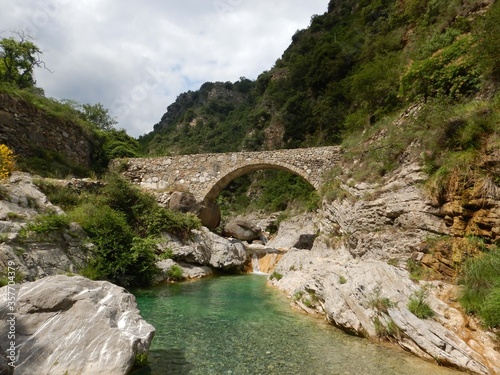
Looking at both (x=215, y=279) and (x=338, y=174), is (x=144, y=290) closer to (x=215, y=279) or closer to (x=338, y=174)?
(x=215, y=279)

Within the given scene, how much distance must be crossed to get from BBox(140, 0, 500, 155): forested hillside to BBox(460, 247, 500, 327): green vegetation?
11.6 ft

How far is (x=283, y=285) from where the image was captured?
10.5m

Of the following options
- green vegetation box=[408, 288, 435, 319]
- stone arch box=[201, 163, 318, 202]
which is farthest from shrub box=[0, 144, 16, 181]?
green vegetation box=[408, 288, 435, 319]

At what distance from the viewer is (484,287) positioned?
5.27m

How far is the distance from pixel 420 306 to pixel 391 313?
1.55ft

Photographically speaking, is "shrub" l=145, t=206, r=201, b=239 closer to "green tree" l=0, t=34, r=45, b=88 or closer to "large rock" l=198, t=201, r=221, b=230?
"large rock" l=198, t=201, r=221, b=230

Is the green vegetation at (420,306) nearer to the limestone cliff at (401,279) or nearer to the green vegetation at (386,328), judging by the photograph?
the limestone cliff at (401,279)

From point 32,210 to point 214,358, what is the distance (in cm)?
779

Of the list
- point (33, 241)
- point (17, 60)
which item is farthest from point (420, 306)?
point (17, 60)

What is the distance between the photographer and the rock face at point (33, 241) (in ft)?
25.2

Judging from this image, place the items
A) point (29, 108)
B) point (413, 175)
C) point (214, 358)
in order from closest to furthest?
point (214, 358) < point (413, 175) < point (29, 108)

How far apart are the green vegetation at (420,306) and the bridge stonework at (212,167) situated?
12.3 m

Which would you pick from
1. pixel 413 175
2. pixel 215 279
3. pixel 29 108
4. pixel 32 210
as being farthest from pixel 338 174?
pixel 29 108

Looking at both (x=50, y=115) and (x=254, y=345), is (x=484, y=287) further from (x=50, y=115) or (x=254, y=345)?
(x=50, y=115)
